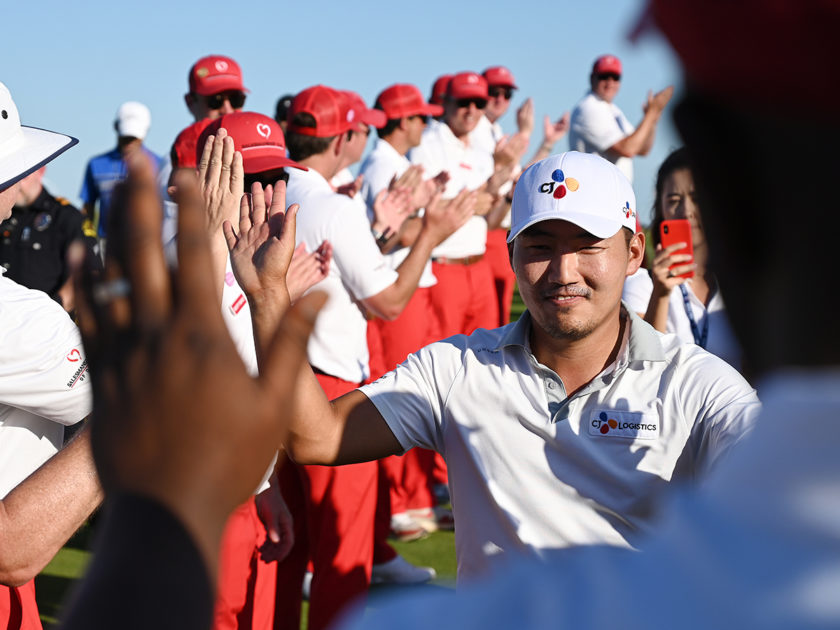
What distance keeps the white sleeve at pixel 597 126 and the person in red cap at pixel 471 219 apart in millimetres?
952

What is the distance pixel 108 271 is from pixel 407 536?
5679 mm

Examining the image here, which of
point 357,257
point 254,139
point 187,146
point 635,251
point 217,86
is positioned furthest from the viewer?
point 217,86

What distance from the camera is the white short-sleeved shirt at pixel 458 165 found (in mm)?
7598

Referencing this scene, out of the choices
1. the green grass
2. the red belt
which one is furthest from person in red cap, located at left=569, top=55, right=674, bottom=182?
the green grass

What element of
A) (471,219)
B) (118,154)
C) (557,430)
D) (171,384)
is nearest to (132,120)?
(118,154)

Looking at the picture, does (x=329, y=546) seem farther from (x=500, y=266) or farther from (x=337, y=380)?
(x=500, y=266)

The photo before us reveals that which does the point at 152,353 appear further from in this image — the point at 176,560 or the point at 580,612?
the point at 580,612

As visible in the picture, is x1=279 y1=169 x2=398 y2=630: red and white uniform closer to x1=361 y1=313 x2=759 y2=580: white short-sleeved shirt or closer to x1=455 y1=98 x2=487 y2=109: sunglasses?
x1=361 y1=313 x2=759 y2=580: white short-sleeved shirt

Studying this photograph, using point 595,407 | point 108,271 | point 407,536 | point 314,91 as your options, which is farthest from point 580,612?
point 407,536

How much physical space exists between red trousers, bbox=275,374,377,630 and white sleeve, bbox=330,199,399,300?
0.48m

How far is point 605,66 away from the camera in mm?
9812

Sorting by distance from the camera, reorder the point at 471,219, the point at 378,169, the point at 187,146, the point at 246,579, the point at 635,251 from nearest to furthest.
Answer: the point at 635,251, the point at 246,579, the point at 187,146, the point at 378,169, the point at 471,219

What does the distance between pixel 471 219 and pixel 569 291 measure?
478 cm

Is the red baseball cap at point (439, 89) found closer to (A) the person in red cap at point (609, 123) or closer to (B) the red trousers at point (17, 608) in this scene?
(A) the person in red cap at point (609, 123)
